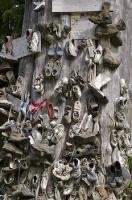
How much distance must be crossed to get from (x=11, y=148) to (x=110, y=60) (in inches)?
33.8

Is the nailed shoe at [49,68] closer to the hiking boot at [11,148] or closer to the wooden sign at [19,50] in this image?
the wooden sign at [19,50]

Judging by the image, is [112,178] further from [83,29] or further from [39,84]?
[83,29]

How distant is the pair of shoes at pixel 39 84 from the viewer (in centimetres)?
365

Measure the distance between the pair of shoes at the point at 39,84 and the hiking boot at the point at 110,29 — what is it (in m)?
0.47

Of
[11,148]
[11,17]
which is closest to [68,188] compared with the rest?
[11,148]

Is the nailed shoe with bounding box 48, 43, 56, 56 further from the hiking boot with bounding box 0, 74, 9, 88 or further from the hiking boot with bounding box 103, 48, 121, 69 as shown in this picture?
the hiking boot with bounding box 0, 74, 9, 88

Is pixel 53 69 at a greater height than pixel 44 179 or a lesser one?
greater

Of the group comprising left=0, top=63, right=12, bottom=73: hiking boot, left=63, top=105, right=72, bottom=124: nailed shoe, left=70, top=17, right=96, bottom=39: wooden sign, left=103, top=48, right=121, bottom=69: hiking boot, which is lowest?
left=63, top=105, right=72, bottom=124: nailed shoe

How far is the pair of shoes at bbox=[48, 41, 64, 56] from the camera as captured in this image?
3.64m

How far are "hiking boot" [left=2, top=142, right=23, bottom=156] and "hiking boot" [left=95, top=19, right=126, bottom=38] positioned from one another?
0.90m

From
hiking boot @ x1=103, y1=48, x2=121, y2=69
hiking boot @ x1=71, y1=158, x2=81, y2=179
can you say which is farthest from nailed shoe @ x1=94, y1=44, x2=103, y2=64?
hiking boot @ x1=71, y1=158, x2=81, y2=179

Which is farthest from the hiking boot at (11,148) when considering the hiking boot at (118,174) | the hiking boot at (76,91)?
the hiking boot at (118,174)

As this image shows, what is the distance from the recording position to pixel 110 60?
142 inches

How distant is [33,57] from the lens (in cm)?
379
